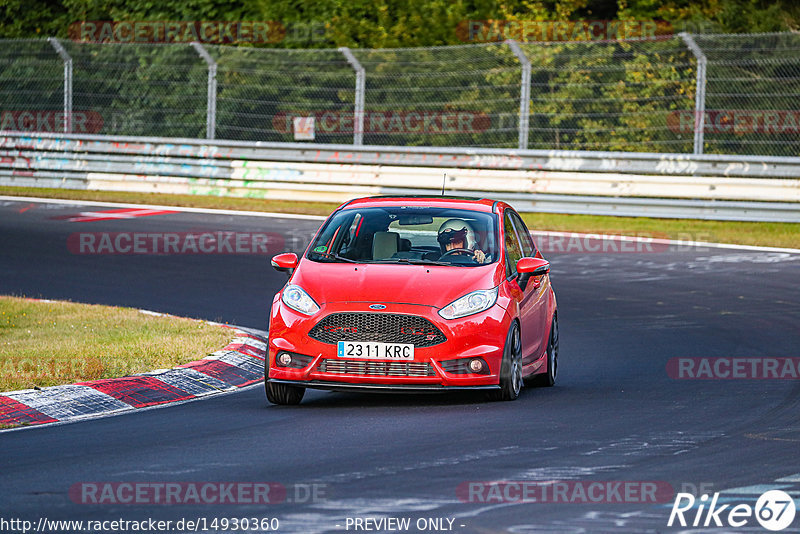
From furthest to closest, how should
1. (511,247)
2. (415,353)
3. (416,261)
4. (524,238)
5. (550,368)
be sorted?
(524,238), (550,368), (511,247), (416,261), (415,353)

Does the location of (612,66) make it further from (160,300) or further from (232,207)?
(160,300)

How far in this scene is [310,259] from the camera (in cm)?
1012

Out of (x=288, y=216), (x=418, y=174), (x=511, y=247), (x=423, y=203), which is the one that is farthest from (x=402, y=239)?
(x=418, y=174)

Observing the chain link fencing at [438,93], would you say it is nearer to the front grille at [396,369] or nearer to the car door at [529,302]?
the car door at [529,302]

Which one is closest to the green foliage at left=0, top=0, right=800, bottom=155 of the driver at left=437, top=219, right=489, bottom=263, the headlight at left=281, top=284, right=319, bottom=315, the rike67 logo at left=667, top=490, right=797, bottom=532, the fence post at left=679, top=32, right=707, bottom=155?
the fence post at left=679, top=32, right=707, bottom=155

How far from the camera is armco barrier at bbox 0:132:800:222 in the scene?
71.7ft

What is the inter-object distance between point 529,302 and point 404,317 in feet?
4.75

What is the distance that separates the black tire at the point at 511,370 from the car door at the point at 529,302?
0.20 metres

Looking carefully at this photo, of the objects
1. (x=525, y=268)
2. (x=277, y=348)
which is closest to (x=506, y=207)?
(x=525, y=268)

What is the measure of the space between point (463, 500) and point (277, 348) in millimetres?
3260

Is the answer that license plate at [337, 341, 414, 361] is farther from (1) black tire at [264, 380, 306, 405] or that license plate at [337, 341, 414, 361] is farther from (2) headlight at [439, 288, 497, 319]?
(1) black tire at [264, 380, 306, 405]

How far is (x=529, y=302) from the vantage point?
1030 cm

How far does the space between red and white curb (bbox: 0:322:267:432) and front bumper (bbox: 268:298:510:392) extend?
955 mm

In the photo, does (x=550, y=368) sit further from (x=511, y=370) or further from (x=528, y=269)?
(x=511, y=370)
